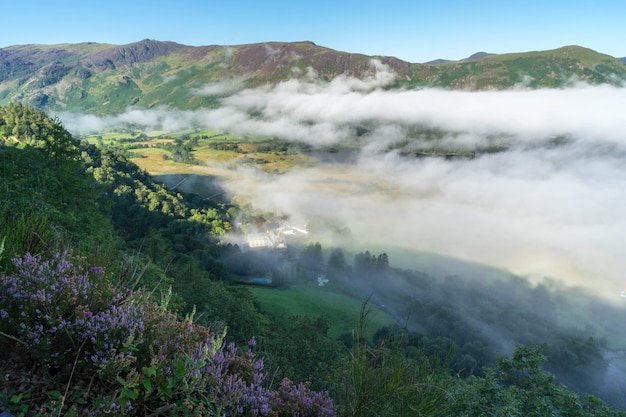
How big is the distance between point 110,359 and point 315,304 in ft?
275

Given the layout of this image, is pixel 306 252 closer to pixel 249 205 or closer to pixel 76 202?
pixel 249 205

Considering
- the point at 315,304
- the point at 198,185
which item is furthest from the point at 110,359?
the point at 198,185

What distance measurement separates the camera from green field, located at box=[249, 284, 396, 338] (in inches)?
2889

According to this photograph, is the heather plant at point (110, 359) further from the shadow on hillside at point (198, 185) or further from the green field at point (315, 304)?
the shadow on hillside at point (198, 185)

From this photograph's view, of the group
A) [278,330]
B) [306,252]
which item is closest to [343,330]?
[278,330]

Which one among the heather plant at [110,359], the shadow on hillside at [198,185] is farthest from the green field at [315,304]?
the shadow on hillside at [198,185]

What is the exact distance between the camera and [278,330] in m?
37.5

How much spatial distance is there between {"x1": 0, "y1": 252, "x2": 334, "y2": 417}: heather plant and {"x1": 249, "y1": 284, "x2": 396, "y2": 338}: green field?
217 ft

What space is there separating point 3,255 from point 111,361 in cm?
228

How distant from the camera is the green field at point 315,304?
241 feet

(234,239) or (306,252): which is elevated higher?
(234,239)

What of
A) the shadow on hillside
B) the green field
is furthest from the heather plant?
the shadow on hillside

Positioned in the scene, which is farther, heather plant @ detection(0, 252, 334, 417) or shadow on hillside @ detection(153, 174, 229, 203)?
shadow on hillside @ detection(153, 174, 229, 203)

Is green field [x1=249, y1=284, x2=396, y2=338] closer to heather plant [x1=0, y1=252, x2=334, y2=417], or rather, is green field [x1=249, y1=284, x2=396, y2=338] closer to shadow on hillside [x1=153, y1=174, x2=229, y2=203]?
heather plant [x1=0, y1=252, x2=334, y2=417]
